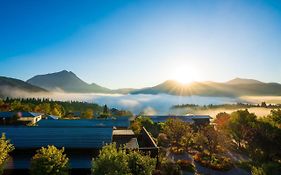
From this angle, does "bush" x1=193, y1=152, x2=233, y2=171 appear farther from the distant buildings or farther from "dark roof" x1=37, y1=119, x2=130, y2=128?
"dark roof" x1=37, y1=119, x2=130, y2=128

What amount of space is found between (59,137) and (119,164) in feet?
67.4

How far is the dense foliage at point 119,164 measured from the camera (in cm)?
2541

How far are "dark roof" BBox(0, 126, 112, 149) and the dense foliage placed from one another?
1261 centimetres

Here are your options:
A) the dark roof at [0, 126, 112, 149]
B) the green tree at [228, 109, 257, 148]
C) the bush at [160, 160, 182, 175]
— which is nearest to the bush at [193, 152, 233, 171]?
the bush at [160, 160, 182, 175]

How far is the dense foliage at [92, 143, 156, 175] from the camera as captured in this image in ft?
83.4

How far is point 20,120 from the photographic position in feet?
275

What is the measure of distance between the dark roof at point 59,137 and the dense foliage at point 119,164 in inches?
496

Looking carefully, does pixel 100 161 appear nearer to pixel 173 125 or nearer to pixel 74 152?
pixel 74 152

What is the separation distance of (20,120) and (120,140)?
46.5 m

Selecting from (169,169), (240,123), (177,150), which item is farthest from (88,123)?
(240,123)

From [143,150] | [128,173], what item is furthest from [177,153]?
[128,173]

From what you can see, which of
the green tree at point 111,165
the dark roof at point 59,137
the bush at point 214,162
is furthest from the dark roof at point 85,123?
the green tree at point 111,165

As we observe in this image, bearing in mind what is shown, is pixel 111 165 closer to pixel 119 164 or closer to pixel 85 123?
pixel 119 164

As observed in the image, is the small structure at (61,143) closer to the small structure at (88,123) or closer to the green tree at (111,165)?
the green tree at (111,165)
